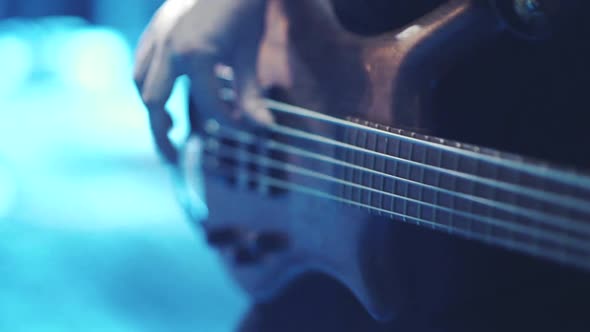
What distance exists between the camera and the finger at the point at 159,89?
2.14 feet

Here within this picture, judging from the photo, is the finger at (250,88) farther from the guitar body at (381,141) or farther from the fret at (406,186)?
the fret at (406,186)

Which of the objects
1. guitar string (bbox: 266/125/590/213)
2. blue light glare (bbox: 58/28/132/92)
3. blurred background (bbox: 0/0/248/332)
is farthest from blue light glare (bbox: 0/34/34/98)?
guitar string (bbox: 266/125/590/213)

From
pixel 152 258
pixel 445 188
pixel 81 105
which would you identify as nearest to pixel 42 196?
pixel 152 258

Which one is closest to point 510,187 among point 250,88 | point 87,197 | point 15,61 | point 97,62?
point 250,88

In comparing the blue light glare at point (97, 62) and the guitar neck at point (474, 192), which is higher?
the guitar neck at point (474, 192)

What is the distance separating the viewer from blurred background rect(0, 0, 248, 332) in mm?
960

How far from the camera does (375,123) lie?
0.55 m

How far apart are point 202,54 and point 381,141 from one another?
0.65 ft

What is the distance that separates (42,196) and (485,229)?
118 centimetres

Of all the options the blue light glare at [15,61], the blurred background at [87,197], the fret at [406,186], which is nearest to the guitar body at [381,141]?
the fret at [406,186]

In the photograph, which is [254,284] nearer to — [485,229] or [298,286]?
[298,286]

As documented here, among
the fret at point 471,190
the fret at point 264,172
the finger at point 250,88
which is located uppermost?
the fret at point 471,190

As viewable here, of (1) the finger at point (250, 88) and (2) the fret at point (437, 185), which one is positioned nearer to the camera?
(2) the fret at point (437, 185)

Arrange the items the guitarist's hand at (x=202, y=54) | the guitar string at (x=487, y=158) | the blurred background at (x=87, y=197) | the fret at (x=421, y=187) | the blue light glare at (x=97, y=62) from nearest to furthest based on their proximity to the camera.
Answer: the guitar string at (x=487, y=158)
the fret at (x=421, y=187)
the guitarist's hand at (x=202, y=54)
the blurred background at (x=87, y=197)
the blue light glare at (x=97, y=62)
